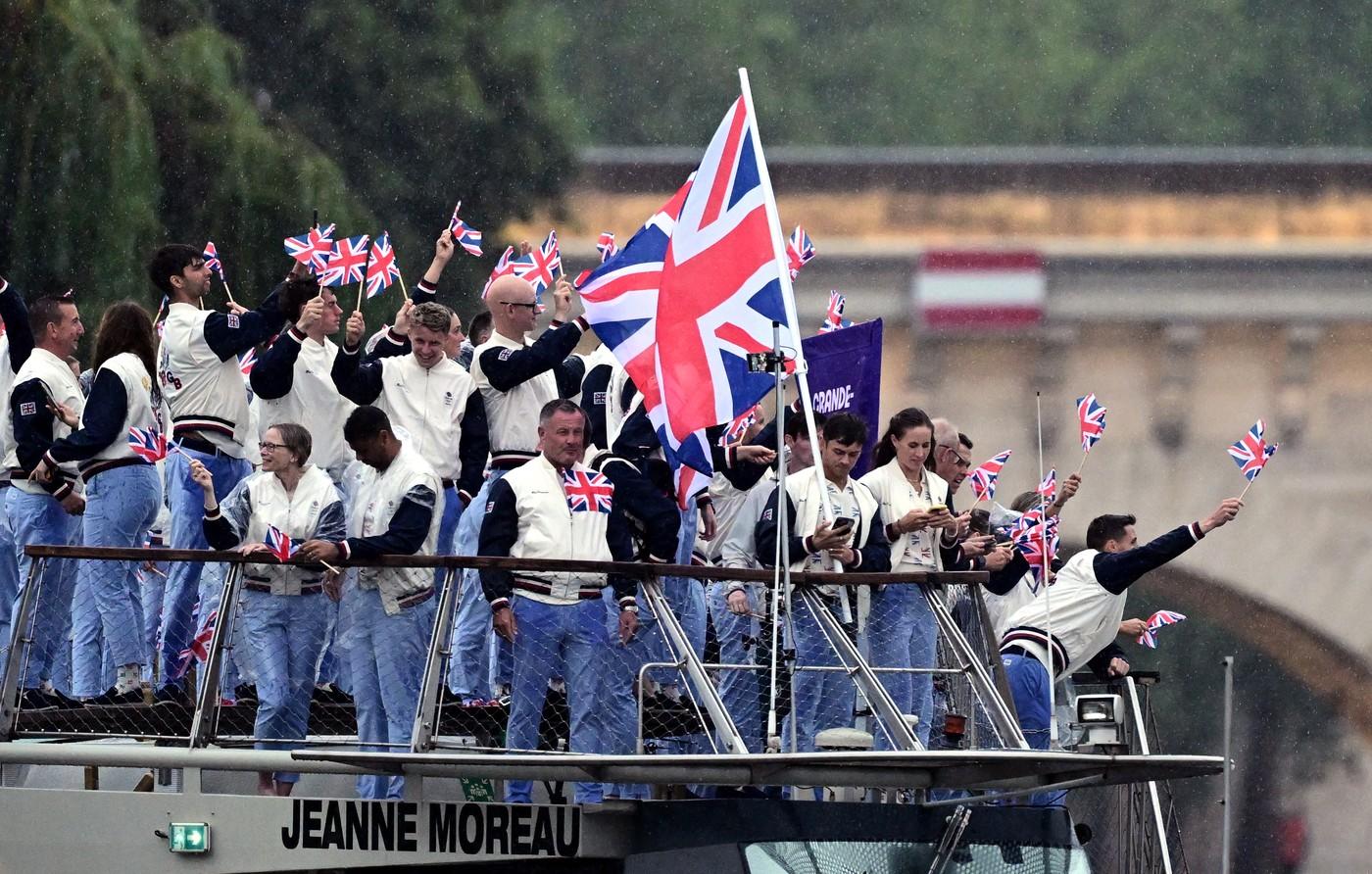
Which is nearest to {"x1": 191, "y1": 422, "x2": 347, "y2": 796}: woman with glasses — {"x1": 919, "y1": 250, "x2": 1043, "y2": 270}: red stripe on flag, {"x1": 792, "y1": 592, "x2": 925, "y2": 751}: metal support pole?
{"x1": 792, "y1": 592, "x2": 925, "y2": 751}: metal support pole

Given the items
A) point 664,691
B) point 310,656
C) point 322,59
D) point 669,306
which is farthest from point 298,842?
point 322,59

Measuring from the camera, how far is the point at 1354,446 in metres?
30.7

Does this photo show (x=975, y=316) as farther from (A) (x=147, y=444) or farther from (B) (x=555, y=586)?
(B) (x=555, y=586)

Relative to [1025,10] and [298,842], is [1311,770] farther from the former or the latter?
[298,842]

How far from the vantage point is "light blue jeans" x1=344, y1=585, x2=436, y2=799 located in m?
12.4

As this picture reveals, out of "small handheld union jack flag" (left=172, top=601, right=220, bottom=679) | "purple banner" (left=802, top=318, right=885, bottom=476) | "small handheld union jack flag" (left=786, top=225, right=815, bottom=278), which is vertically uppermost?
"small handheld union jack flag" (left=786, top=225, right=815, bottom=278)

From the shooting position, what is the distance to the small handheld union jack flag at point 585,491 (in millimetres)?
12359

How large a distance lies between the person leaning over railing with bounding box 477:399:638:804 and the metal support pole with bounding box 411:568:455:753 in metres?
0.16

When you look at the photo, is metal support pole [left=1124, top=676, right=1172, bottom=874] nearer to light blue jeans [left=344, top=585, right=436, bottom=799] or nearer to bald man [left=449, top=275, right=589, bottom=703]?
bald man [left=449, top=275, right=589, bottom=703]

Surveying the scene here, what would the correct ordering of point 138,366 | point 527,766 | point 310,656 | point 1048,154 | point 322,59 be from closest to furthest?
point 527,766, point 310,656, point 138,366, point 322,59, point 1048,154

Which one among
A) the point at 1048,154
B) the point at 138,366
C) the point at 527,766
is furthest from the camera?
the point at 1048,154

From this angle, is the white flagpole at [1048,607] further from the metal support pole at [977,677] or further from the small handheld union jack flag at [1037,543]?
the metal support pole at [977,677]

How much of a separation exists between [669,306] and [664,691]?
5.38 feet

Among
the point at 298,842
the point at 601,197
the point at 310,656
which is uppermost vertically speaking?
the point at 601,197
